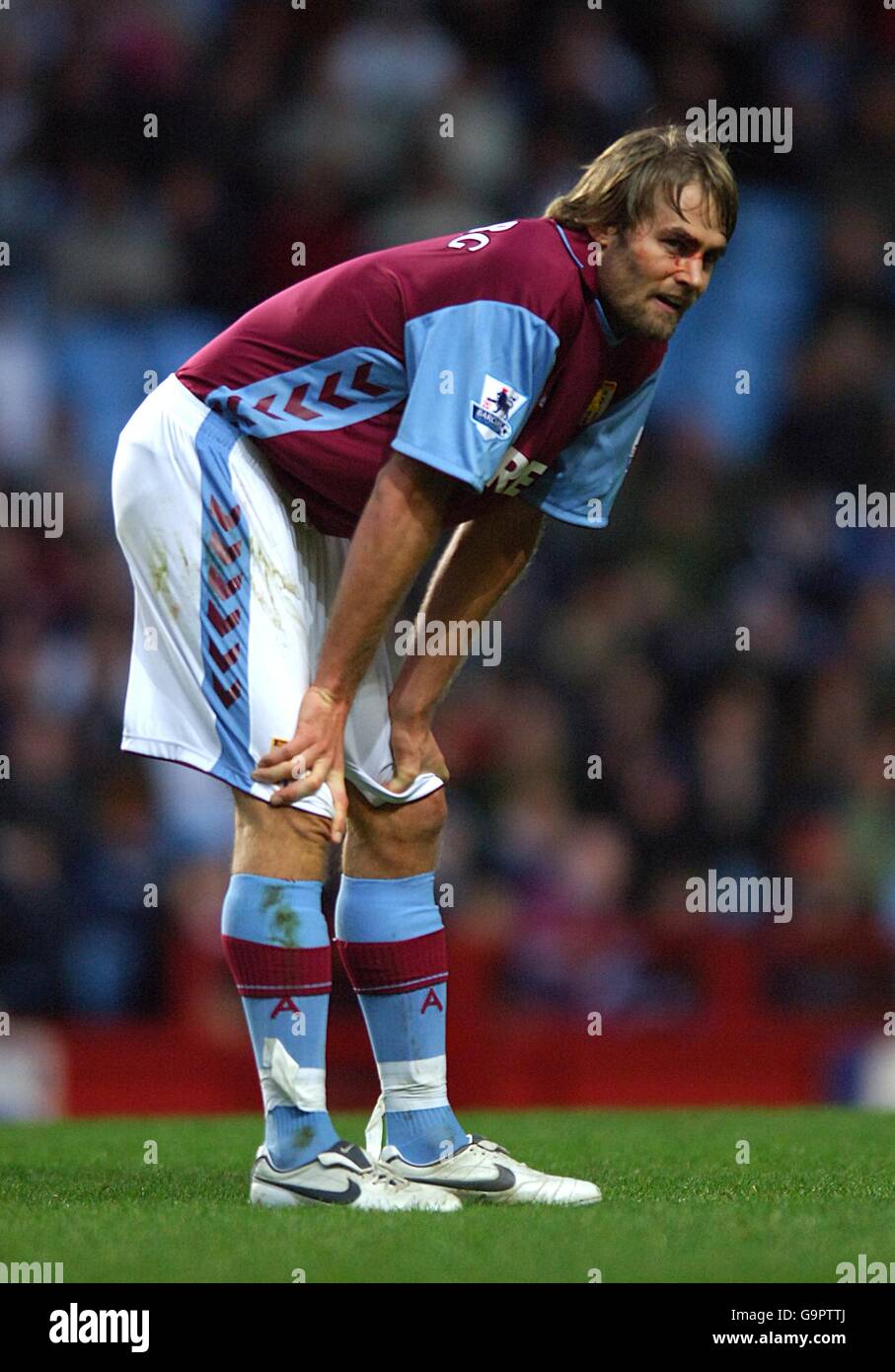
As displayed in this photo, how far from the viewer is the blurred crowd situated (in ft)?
25.0

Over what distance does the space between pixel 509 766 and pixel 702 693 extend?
0.92 metres

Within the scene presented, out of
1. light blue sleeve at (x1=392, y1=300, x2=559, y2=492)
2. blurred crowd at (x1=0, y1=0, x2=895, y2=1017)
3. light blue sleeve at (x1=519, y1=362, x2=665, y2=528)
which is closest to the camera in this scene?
light blue sleeve at (x1=392, y1=300, x2=559, y2=492)

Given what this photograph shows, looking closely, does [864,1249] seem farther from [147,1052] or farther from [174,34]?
[174,34]

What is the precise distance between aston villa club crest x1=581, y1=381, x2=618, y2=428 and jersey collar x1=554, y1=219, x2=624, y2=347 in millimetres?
111

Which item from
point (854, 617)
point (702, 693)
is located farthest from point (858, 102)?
point (702, 693)

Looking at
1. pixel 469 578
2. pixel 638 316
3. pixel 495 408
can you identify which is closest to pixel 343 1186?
pixel 469 578

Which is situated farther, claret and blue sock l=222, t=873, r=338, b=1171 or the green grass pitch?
claret and blue sock l=222, t=873, r=338, b=1171

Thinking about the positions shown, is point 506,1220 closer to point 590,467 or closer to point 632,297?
point 590,467

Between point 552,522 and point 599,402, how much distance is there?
3.17 m

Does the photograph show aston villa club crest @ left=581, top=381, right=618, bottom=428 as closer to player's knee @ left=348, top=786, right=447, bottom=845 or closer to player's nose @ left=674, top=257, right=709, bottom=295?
player's nose @ left=674, top=257, right=709, bottom=295

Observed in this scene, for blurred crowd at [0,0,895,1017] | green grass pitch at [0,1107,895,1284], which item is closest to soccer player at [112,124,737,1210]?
green grass pitch at [0,1107,895,1284]

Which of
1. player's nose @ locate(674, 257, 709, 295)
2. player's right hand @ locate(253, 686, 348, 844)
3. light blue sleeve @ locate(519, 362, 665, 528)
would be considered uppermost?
player's nose @ locate(674, 257, 709, 295)

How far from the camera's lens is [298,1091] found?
343 cm

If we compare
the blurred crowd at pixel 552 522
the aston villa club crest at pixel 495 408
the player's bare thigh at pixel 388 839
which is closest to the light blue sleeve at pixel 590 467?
the aston villa club crest at pixel 495 408
